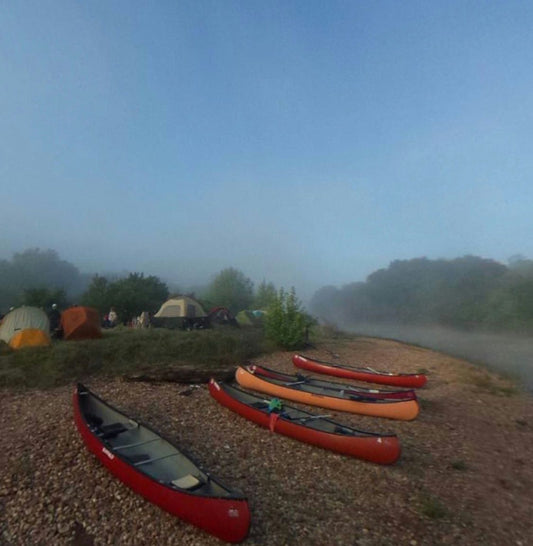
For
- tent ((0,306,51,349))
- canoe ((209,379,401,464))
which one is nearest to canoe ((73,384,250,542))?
canoe ((209,379,401,464))

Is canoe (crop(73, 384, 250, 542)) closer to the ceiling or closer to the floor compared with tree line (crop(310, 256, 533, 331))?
closer to the floor

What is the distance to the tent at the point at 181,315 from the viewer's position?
27.0 meters

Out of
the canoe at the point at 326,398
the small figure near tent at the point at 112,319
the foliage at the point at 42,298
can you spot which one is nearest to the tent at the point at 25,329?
the small figure near tent at the point at 112,319

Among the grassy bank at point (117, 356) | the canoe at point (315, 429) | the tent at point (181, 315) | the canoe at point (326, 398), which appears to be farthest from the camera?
the tent at point (181, 315)

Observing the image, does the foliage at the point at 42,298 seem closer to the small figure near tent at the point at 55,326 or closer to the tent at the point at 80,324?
the small figure near tent at the point at 55,326

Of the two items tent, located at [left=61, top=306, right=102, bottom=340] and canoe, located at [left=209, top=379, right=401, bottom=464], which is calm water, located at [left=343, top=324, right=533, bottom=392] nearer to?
canoe, located at [left=209, top=379, right=401, bottom=464]

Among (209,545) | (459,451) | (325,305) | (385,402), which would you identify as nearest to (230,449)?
(209,545)

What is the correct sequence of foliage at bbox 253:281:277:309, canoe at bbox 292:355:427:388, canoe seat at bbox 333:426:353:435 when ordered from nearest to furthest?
canoe seat at bbox 333:426:353:435, canoe at bbox 292:355:427:388, foliage at bbox 253:281:277:309

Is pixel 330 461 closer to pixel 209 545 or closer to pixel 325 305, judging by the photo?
pixel 209 545

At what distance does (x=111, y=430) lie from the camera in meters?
9.28

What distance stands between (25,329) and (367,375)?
16.1m

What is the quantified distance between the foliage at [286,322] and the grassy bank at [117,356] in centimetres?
168

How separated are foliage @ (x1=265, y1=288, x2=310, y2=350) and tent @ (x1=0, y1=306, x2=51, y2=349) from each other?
38.9 feet

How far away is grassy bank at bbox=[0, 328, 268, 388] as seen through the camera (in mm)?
15091
